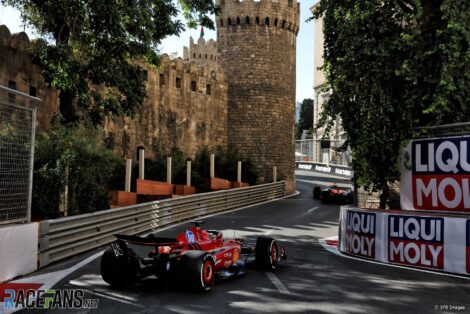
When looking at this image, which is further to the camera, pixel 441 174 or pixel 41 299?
pixel 441 174

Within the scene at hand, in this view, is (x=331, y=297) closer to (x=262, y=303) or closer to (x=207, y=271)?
(x=262, y=303)

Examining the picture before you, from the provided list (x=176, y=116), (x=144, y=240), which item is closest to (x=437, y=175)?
(x=144, y=240)

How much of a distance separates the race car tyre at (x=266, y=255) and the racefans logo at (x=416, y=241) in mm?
2514

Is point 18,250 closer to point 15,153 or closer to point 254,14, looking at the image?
point 15,153

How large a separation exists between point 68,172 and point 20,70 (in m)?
9.29

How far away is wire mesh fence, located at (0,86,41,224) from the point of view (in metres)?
7.39

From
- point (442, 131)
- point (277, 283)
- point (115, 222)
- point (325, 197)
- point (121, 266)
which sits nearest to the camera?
point (121, 266)

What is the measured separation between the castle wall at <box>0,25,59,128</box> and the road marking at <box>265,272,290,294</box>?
14020 millimetres

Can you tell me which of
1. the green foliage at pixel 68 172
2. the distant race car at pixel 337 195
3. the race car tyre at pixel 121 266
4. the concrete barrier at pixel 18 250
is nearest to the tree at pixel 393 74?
the race car tyre at pixel 121 266

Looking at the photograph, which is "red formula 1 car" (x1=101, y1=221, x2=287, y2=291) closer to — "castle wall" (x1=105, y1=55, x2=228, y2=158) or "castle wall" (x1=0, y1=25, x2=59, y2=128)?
"castle wall" (x1=0, y1=25, x2=59, y2=128)

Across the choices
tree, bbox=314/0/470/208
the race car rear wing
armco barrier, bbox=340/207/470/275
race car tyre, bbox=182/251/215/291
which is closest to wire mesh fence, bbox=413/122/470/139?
tree, bbox=314/0/470/208

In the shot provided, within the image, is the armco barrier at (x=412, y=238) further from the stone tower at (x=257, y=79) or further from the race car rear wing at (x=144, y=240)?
the stone tower at (x=257, y=79)

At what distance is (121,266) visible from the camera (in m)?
6.59

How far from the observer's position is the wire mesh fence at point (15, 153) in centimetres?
739
